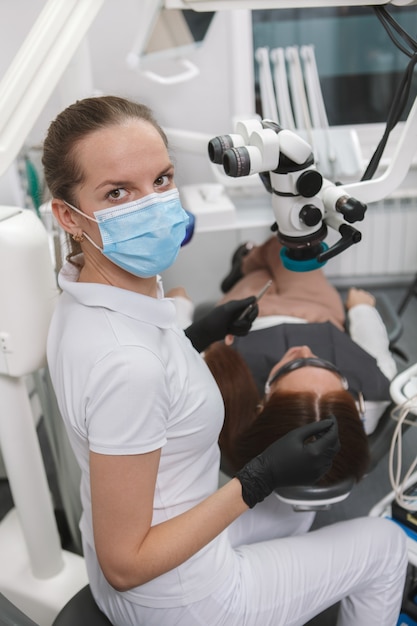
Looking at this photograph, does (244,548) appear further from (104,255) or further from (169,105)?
(169,105)

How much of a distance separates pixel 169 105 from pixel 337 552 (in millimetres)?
2294

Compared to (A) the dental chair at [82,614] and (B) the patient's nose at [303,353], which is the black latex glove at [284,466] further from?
(B) the patient's nose at [303,353]

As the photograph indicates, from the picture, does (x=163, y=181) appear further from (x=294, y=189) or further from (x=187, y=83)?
(x=187, y=83)

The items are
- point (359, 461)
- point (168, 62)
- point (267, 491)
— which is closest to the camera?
point (267, 491)

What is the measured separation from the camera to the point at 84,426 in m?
0.98

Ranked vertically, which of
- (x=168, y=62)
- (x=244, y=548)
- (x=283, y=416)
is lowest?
(x=244, y=548)

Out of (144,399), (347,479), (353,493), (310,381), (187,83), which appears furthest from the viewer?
(187,83)

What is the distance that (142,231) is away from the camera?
1003 mm

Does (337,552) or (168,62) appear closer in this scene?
(337,552)

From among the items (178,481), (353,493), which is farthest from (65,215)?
(353,493)

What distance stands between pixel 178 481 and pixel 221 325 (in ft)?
1.78

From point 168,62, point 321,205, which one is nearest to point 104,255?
point 321,205

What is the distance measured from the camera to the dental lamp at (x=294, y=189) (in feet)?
3.53

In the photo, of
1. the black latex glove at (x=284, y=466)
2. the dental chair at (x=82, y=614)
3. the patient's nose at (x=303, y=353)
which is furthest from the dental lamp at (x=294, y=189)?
the dental chair at (x=82, y=614)
